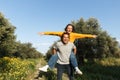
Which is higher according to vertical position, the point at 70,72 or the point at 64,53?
the point at 64,53

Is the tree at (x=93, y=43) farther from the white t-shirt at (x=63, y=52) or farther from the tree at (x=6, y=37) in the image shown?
the white t-shirt at (x=63, y=52)

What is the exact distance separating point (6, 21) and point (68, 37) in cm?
A: 3967

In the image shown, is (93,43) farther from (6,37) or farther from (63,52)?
(63,52)

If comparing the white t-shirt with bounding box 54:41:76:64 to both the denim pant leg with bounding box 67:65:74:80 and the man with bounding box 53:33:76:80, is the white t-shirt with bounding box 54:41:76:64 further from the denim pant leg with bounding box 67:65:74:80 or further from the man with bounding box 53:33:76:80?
the denim pant leg with bounding box 67:65:74:80

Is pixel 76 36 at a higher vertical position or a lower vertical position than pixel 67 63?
higher

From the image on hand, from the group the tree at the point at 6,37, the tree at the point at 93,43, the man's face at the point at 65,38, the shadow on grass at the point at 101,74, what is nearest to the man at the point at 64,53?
the man's face at the point at 65,38

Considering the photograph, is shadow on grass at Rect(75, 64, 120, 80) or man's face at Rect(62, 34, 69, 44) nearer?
man's face at Rect(62, 34, 69, 44)

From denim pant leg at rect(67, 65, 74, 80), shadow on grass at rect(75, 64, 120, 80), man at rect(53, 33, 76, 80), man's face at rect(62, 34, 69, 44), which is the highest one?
man's face at rect(62, 34, 69, 44)

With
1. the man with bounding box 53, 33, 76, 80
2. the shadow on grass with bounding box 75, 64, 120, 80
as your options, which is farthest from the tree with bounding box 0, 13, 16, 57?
the man with bounding box 53, 33, 76, 80

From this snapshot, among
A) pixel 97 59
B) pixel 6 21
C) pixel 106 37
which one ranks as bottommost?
pixel 97 59

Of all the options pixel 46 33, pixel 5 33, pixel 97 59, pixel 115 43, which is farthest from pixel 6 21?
pixel 46 33

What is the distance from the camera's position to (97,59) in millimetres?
54375

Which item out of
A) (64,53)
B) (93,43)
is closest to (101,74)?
(64,53)

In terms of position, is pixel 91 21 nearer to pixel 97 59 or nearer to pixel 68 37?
pixel 97 59
